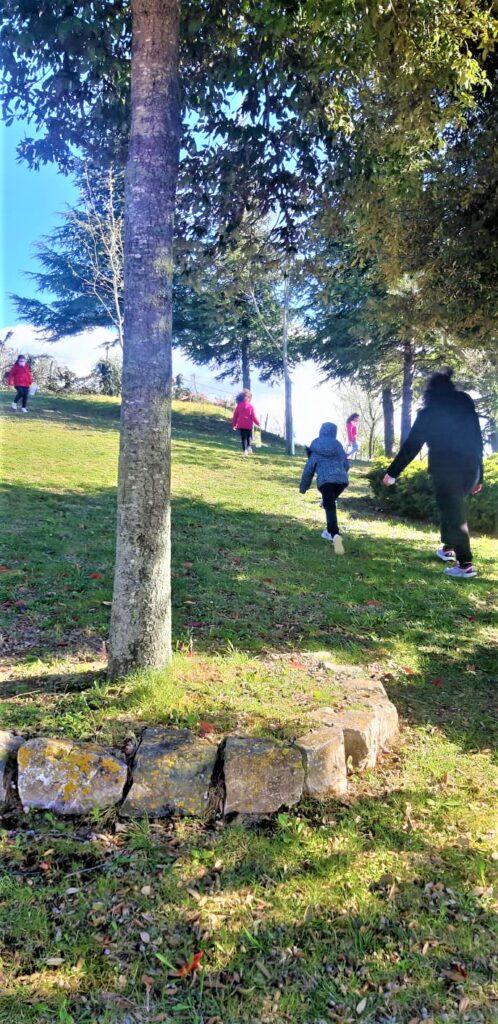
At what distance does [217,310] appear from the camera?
593cm

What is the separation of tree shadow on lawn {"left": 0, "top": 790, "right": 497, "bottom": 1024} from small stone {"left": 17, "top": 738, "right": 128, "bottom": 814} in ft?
0.50

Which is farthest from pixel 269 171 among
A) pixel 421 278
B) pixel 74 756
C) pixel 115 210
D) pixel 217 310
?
pixel 115 210

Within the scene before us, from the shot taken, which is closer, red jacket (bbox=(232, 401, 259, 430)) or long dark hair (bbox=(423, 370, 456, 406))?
long dark hair (bbox=(423, 370, 456, 406))

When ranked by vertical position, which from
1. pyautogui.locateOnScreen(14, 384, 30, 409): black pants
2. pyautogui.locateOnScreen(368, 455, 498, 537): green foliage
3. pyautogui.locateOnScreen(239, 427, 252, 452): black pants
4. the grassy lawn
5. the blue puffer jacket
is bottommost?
the grassy lawn

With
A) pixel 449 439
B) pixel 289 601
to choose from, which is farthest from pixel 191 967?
pixel 449 439

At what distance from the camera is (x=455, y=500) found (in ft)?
21.4

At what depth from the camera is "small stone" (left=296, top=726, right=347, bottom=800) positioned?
9.84 feet

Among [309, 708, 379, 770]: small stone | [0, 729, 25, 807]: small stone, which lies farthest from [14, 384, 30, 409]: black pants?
[309, 708, 379, 770]: small stone

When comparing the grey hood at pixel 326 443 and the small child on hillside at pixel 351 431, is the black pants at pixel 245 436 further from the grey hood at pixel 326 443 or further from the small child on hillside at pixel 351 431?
the grey hood at pixel 326 443

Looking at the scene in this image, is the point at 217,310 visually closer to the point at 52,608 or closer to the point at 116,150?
the point at 116,150

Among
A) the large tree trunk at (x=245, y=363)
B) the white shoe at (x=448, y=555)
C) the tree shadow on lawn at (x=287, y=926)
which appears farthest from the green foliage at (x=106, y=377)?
the tree shadow on lawn at (x=287, y=926)

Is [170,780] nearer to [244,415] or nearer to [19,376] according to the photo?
[244,415]

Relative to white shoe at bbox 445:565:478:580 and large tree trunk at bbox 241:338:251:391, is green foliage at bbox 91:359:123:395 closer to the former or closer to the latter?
large tree trunk at bbox 241:338:251:391

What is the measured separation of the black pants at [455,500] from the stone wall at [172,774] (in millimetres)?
4092
